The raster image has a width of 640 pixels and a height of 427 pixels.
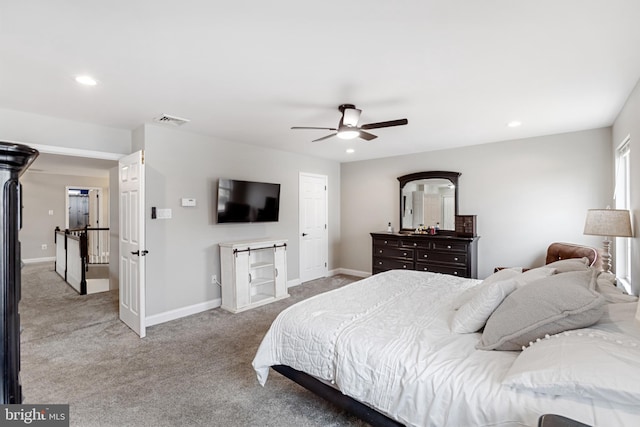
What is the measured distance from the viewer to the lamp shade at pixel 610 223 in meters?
2.55

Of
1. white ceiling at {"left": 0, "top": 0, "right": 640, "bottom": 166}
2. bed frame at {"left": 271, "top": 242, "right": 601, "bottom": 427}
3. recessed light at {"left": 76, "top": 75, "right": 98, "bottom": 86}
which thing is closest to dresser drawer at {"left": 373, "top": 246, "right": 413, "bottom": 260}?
white ceiling at {"left": 0, "top": 0, "right": 640, "bottom": 166}

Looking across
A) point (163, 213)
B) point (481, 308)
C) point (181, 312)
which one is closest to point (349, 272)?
point (181, 312)

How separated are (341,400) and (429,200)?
431cm

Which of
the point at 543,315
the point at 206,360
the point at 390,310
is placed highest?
the point at 543,315

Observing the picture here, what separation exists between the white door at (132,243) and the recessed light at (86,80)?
0.93 m

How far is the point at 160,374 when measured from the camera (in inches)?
103

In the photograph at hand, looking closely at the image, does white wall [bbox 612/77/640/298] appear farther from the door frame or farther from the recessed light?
the door frame

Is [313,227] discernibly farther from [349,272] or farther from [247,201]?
[247,201]

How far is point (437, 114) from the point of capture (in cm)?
340

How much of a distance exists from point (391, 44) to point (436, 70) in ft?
1.86

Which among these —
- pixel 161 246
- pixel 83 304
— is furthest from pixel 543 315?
pixel 83 304

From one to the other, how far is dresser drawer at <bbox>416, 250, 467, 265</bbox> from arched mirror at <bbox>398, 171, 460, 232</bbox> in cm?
63

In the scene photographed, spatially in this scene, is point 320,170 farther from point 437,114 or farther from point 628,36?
point 628,36

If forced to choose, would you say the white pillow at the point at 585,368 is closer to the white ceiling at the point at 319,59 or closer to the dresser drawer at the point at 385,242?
the white ceiling at the point at 319,59
